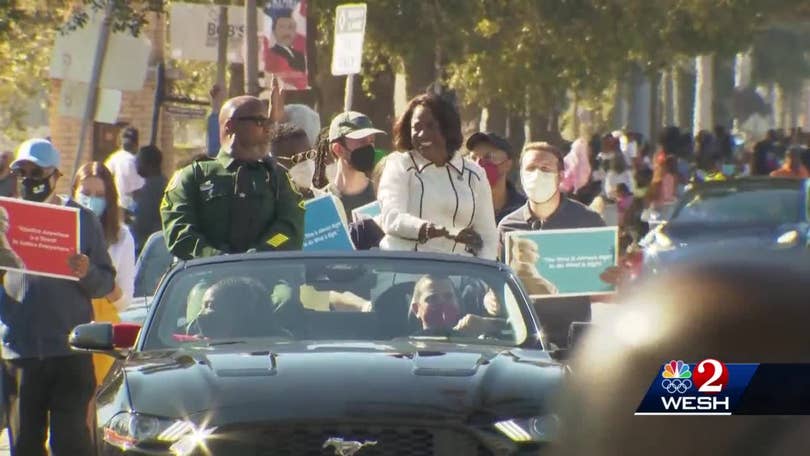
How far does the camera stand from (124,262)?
399 inches

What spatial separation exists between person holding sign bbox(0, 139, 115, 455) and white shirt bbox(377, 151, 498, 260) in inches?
50.7

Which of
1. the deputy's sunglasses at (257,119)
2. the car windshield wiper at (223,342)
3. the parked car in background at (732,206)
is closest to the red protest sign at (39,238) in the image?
the deputy's sunglasses at (257,119)

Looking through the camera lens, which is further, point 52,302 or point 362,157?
point 362,157

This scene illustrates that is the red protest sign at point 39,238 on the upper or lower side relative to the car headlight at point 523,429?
upper

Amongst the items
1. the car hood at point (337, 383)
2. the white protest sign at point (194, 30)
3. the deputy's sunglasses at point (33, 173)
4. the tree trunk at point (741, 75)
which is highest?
the tree trunk at point (741, 75)

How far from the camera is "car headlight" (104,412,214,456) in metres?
5.68

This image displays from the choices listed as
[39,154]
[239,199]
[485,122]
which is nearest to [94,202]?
[39,154]

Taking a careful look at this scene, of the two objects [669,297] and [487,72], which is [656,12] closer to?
[487,72]

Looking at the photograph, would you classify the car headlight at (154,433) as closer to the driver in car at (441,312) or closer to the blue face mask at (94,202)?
the driver in car at (441,312)

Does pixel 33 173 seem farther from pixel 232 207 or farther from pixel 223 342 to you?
pixel 223 342

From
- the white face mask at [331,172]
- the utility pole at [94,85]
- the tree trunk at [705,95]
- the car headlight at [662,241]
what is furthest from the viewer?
the tree trunk at [705,95]

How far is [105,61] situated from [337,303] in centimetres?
1100

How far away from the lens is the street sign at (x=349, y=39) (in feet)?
59.6

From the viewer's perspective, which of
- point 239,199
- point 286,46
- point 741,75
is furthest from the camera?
point 741,75
